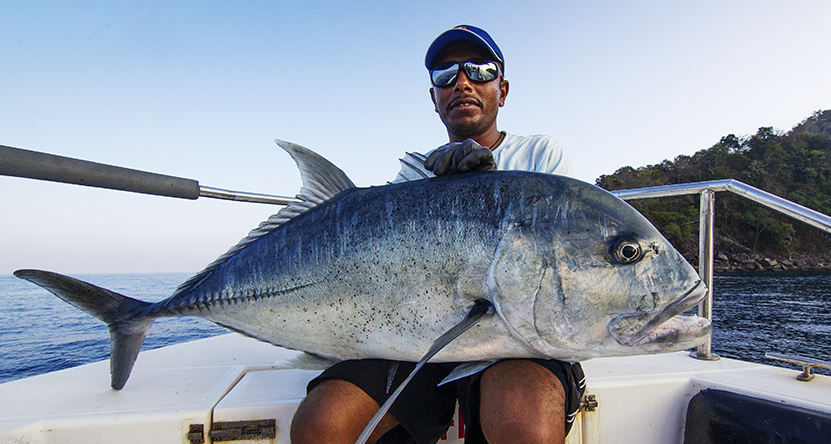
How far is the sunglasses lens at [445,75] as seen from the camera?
2.46 m

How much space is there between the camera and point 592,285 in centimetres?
124

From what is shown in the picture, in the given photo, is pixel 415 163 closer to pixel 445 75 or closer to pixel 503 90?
pixel 445 75

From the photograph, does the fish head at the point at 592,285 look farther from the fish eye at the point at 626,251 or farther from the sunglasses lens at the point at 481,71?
the sunglasses lens at the point at 481,71

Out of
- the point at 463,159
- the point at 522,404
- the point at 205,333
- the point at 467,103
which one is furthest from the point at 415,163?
the point at 205,333

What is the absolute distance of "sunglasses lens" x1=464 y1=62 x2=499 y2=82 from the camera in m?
2.44

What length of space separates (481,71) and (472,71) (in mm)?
54

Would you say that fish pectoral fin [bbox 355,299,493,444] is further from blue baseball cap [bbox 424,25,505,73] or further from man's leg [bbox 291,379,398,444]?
blue baseball cap [bbox 424,25,505,73]

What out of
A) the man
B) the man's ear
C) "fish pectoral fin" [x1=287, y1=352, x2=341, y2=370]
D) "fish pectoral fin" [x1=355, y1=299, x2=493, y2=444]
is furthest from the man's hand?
the man's ear

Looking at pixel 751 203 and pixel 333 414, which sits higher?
pixel 751 203

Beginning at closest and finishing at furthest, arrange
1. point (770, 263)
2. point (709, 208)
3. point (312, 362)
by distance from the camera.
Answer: point (312, 362) < point (709, 208) < point (770, 263)

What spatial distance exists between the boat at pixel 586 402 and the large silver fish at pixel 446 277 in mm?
326

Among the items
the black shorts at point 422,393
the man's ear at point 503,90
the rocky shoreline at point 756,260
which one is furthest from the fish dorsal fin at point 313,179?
the rocky shoreline at point 756,260

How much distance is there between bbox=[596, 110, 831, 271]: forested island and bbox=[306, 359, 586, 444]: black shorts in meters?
45.5

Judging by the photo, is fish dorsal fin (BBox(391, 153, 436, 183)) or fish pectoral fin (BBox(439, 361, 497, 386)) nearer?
fish pectoral fin (BBox(439, 361, 497, 386))
